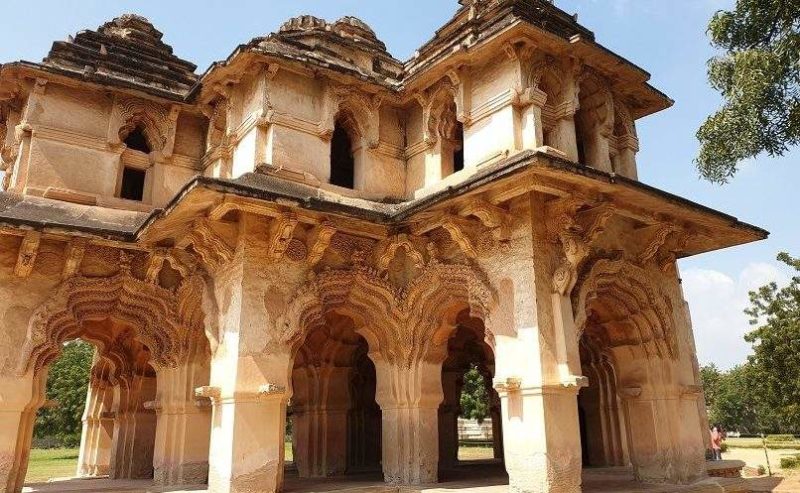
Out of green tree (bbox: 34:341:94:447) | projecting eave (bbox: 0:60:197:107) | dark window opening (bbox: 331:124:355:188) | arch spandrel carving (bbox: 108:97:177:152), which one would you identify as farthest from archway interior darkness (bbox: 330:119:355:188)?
green tree (bbox: 34:341:94:447)

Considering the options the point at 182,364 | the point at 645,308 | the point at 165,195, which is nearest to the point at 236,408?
the point at 182,364

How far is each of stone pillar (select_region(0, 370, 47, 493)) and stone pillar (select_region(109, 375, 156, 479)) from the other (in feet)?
12.6

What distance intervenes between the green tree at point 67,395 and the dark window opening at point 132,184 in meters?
27.5

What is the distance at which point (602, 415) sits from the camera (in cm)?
1401

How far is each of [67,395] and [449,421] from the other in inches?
1166

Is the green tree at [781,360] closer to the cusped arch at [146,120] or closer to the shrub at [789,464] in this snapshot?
the shrub at [789,464]

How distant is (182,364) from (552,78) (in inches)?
298

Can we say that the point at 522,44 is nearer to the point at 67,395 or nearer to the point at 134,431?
the point at 134,431

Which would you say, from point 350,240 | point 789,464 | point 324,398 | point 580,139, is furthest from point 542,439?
point 789,464

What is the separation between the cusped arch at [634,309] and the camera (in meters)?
9.69

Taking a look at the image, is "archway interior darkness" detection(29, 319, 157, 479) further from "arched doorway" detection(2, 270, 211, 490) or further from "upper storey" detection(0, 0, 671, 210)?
"upper storey" detection(0, 0, 671, 210)

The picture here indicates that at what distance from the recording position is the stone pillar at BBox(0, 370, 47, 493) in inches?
364

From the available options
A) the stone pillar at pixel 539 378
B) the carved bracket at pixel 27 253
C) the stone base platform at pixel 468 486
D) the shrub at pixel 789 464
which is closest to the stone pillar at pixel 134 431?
the stone base platform at pixel 468 486

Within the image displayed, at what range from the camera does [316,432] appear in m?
12.4
